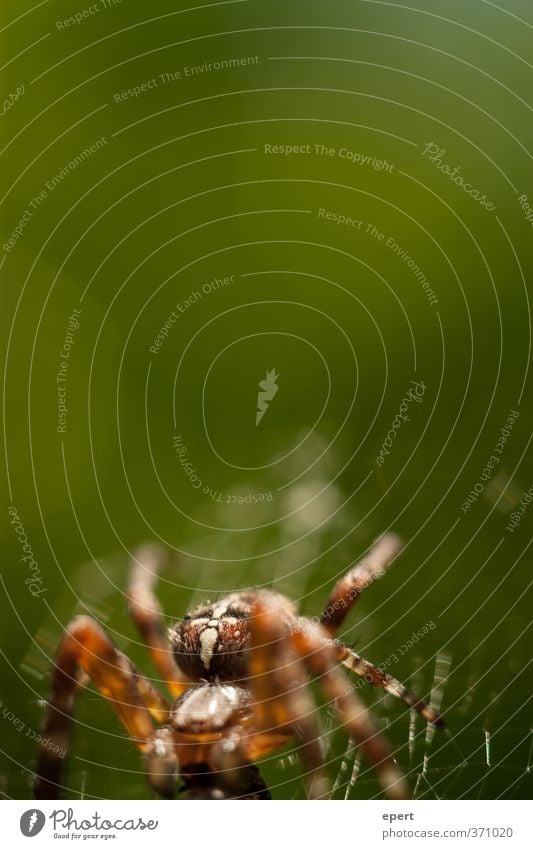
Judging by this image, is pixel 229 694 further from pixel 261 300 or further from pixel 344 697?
pixel 261 300

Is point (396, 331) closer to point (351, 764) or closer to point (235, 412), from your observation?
point (235, 412)

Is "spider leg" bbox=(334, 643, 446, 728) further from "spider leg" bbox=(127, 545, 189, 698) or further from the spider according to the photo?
"spider leg" bbox=(127, 545, 189, 698)

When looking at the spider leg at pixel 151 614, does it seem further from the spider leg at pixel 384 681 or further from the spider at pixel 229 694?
the spider leg at pixel 384 681

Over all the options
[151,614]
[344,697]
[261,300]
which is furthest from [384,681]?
[261,300]

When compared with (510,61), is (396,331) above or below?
below

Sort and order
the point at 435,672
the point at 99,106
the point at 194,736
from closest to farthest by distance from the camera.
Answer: the point at 194,736 → the point at 435,672 → the point at 99,106

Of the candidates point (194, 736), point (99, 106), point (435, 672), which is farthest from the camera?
point (99, 106)

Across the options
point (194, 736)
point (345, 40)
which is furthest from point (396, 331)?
point (194, 736)
